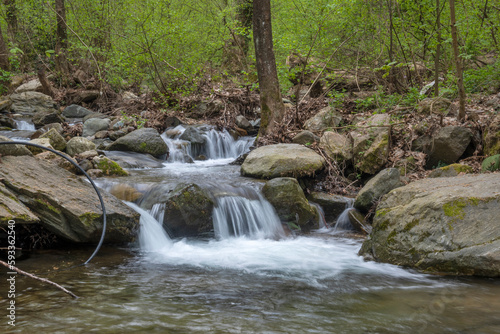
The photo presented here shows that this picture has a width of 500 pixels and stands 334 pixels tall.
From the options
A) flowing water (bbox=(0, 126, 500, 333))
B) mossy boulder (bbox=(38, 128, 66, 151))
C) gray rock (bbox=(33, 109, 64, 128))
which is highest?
gray rock (bbox=(33, 109, 64, 128))

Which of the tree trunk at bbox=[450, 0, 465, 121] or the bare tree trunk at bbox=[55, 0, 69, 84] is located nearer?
the tree trunk at bbox=[450, 0, 465, 121]

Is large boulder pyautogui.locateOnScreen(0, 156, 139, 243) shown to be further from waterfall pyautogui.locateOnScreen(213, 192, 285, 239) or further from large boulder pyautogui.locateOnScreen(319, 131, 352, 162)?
large boulder pyautogui.locateOnScreen(319, 131, 352, 162)

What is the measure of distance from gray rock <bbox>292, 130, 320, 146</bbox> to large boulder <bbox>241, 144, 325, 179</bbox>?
600mm

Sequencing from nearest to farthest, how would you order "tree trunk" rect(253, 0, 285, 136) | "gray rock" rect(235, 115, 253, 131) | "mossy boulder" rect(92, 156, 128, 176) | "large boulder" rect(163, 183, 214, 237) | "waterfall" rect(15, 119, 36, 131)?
1. "large boulder" rect(163, 183, 214, 237)
2. "mossy boulder" rect(92, 156, 128, 176)
3. "tree trunk" rect(253, 0, 285, 136)
4. "waterfall" rect(15, 119, 36, 131)
5. "gray rock" rect(235, 115, 253, 131)

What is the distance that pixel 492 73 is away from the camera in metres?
8.64

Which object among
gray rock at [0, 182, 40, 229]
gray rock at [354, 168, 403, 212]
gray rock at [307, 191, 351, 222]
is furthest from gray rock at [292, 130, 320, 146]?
gray rock at [0, 182, 40, 229]

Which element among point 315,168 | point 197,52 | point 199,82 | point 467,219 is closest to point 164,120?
point 199,82

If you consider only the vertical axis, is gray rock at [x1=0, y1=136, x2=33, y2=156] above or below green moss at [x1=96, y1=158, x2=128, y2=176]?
above

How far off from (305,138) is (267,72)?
226cm

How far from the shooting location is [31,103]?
14703mm

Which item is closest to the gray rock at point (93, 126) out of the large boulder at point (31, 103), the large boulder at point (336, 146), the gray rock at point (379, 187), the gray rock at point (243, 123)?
the large boulder at point (31, 103)

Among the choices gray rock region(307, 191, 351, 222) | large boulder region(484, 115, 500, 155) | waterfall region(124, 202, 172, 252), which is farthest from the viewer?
gray rock region(307, 191, 351, 222)

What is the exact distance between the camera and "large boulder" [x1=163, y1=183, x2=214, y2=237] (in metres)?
6.18

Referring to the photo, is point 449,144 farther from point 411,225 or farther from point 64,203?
point 64,203
